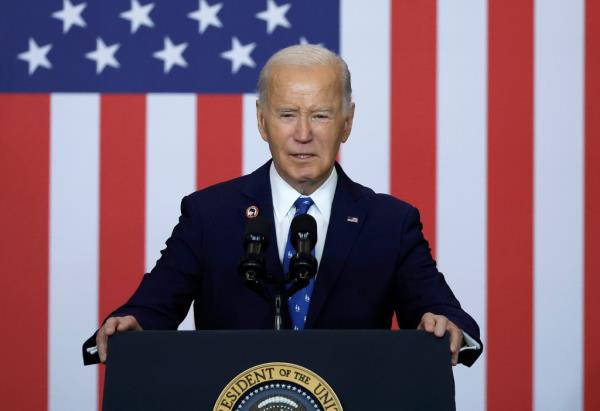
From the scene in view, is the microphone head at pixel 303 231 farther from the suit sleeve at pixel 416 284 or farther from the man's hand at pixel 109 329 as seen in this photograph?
the suit sleeve at pixel 416 284

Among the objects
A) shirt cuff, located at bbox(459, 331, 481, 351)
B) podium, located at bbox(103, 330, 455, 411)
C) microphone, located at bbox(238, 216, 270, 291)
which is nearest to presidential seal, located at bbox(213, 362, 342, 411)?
podium, located at bbox(103, 330, 455, 411)

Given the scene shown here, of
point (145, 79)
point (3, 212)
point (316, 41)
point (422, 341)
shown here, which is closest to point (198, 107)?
point (145, 79)

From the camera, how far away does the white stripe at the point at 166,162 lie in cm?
334

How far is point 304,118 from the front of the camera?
1.99 meters

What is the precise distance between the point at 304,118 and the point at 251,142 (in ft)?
4.51

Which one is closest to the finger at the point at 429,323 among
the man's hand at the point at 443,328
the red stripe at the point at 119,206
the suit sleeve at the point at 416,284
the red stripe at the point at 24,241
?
the man's hand at the point at 443,328

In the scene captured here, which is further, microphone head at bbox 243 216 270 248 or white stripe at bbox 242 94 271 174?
white stripe at bbox 242 94 271 174

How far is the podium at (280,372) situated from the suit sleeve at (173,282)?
37 cm

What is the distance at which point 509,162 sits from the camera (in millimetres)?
3350

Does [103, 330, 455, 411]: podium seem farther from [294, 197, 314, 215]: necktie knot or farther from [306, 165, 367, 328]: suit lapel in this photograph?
[294, 197, 314, 215]: necktie knot

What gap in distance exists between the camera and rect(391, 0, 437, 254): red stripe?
132 inches

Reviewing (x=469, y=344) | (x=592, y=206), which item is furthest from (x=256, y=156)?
(x=469, y=344)

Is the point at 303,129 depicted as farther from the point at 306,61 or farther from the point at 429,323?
the point at 429,323

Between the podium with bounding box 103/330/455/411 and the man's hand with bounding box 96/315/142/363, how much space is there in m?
0.08
